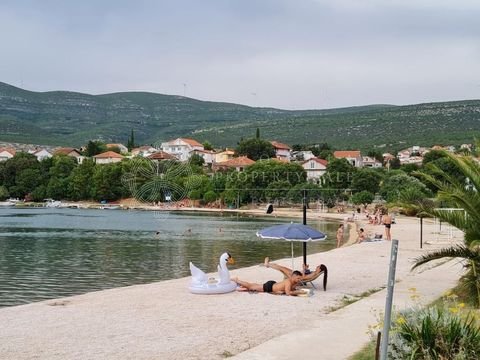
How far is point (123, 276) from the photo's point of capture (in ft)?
78.5

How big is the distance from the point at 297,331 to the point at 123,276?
14.2 m

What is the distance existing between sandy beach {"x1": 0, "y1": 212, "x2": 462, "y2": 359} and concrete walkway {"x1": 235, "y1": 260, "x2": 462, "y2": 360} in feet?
0.76

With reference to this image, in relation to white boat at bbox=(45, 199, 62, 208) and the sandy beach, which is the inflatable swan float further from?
white boat at bbox=(45, 199, 62, 208)

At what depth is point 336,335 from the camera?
1023cm

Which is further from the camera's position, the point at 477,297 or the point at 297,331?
the point at 477,297

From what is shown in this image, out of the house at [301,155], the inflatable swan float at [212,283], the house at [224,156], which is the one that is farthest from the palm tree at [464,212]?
the house at [224,156]

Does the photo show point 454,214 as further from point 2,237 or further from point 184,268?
point 2,237

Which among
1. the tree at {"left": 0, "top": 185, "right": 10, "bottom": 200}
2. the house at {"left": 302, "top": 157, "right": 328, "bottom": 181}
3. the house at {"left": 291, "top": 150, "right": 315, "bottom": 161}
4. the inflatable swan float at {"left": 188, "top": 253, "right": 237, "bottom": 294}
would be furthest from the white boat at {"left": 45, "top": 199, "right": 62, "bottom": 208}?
the inflatable swan float at {"left": 188, "top": 253, "right": 237, "bottom": 294}

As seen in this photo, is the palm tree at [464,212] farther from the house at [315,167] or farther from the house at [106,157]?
the house at [106,157]

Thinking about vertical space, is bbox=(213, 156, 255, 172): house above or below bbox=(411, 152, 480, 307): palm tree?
above

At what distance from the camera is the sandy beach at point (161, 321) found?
32.7ft

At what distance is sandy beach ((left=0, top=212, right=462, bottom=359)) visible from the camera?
9977mm

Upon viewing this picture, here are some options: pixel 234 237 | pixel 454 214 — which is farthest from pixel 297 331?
pixel 234 237

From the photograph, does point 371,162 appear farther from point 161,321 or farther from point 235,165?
point 161,321
